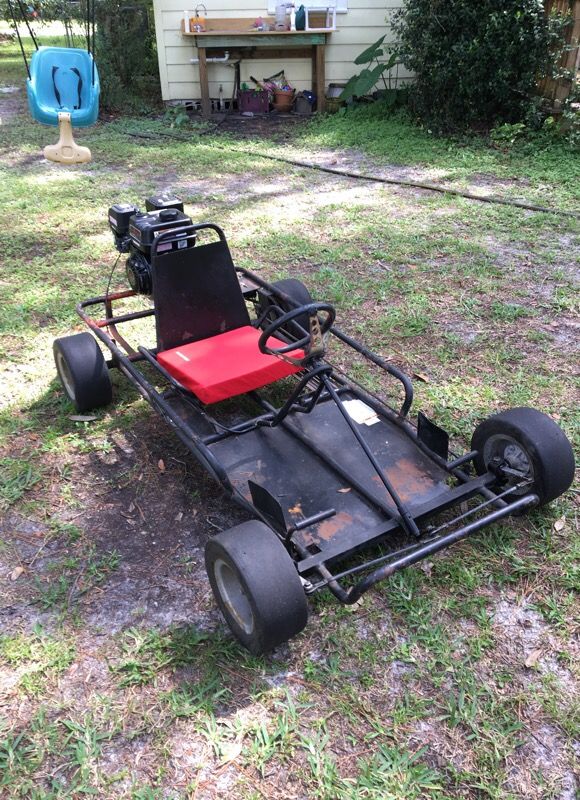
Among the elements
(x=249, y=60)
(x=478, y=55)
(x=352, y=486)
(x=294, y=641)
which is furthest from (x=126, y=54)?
(x=294, y=641)

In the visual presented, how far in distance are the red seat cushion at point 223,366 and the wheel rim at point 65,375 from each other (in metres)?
0.48

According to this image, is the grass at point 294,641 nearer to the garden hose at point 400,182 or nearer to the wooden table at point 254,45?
the garden hose at point 400,182

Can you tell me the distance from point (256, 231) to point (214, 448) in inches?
127

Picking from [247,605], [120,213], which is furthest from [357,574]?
[120,213]

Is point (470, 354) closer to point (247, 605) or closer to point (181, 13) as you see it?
point (247, 605)

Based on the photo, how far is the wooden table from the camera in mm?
9344

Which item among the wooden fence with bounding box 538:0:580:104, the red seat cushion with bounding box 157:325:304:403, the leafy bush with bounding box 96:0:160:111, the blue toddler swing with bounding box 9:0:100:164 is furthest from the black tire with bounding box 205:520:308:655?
the leafy bush with bounding box 96:0:160:111

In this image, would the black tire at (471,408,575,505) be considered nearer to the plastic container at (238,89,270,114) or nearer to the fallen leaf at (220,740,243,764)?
the fallen leaf at (220,740,243,764)

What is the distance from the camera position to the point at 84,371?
10.6 ft

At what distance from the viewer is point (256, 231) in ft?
18.7

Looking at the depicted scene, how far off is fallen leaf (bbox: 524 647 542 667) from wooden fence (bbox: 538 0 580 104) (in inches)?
288

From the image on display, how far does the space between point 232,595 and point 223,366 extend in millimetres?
1204

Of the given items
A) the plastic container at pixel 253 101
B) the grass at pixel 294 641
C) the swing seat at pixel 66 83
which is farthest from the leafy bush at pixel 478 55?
the swing seat at pixel 66 83

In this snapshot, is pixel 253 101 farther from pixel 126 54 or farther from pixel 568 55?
pixel 568 55
